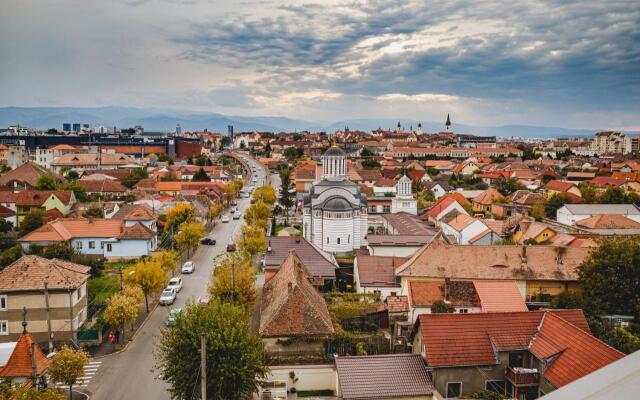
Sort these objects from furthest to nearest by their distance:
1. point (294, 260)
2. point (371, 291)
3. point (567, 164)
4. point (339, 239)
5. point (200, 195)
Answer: point (567, 164)
point (200, 195)
point (339, 239)
point (371, 291)
point (294, 260)

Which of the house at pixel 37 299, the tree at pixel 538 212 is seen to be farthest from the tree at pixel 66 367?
the tree at pixel 538 212

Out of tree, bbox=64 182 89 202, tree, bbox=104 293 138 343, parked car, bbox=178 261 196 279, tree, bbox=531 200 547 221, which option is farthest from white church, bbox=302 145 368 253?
tree, bbox=64 182 89 202

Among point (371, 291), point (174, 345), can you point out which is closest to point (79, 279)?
point (174, 345)

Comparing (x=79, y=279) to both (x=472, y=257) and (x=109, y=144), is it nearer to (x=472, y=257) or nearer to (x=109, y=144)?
(x=472, y=257)

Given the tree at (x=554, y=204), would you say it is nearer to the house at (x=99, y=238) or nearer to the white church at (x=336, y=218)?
the white church at (x=336, y=218)

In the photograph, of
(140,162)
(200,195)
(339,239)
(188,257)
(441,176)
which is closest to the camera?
(188,257)

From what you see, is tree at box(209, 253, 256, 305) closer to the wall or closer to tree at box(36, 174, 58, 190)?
the wall

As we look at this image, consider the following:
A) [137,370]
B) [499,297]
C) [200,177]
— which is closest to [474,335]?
[499,297]
